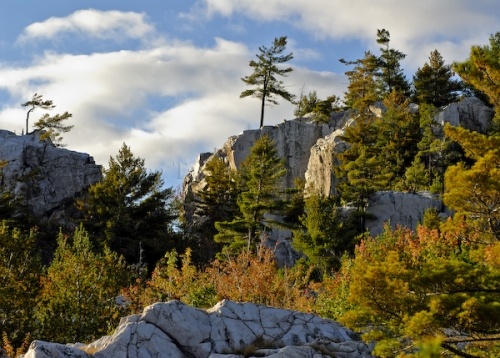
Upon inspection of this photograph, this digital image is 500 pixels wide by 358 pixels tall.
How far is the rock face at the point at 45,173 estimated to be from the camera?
1795 inches

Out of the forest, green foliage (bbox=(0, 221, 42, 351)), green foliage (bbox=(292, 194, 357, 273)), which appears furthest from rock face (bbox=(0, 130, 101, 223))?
green foliage (bbox=(0, 221, 42, 351))

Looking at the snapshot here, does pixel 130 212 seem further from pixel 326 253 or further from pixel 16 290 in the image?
pixel 16 290

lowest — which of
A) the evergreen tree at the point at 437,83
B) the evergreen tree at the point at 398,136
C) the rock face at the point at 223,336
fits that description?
the rock face at the point at 223,336

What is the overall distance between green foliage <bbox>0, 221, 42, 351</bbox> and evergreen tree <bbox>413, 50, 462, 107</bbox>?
4755 cm

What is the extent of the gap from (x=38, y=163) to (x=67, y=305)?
3737 centimetres

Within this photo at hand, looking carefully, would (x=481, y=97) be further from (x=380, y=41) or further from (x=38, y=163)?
(x=38, y=163)

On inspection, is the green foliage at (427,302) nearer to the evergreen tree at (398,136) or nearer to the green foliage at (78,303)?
the green foliage at (78,303)

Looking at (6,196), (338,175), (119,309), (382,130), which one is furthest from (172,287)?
(382,130)

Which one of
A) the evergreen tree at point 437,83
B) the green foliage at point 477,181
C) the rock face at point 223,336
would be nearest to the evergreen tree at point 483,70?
the green foliage at point 477,181

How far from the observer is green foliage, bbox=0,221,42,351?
14.3m

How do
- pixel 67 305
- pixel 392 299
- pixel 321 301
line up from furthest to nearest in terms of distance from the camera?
pixel 321 301 < pixel 67 305 < pixel 392 299

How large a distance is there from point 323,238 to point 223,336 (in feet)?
63.5

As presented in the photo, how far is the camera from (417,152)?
46750mm

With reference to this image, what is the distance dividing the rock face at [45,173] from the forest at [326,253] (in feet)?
9.28
